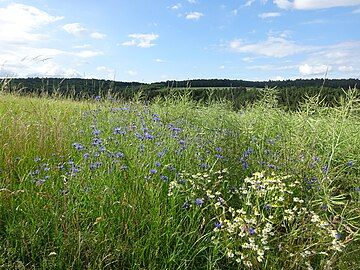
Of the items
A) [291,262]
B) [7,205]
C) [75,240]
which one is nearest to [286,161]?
[291,262]

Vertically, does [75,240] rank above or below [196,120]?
below

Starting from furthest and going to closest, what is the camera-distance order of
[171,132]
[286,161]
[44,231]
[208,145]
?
[171,132] → [208,145] → [286,161] → [44,231]

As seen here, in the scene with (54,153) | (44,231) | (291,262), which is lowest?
(291,262)

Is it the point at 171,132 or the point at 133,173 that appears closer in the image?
the point at 133,173

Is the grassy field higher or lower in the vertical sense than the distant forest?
lower

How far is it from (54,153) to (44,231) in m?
1.42

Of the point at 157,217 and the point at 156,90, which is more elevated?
the point at 156,90

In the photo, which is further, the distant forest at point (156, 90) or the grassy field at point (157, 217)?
the distant forest at point (156, 90)

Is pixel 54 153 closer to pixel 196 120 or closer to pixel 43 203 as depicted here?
pixel 43 203

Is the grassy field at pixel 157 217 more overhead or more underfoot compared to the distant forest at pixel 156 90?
more underfoot

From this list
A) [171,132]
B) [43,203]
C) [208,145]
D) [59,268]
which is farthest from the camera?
[171,132]

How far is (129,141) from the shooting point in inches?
160

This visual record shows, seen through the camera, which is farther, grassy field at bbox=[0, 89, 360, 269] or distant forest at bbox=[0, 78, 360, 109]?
distant forest at bbox=[0, 78, 360, 109]

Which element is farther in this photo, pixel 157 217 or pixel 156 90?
pixel 156 90
